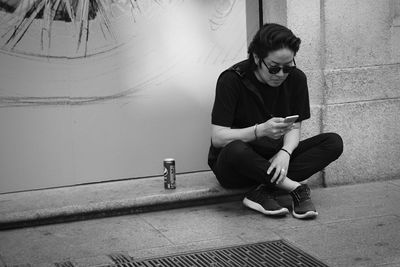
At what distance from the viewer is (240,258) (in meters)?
4.22

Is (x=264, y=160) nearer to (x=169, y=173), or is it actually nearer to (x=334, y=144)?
(x=334, y=144)

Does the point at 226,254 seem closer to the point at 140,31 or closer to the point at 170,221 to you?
the point at 170,221

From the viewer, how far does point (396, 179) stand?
624cm

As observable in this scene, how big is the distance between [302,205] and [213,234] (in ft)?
2.50

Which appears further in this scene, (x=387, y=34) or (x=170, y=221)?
(x=387, y=34)

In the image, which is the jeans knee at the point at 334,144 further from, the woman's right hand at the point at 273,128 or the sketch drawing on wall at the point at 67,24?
the sketch drawing on wall at the point at 67,24

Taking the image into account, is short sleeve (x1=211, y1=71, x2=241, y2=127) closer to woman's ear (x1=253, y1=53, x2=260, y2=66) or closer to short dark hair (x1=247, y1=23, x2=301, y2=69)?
woman's ear (x1=253, y1=53, x2=260, y2=66)

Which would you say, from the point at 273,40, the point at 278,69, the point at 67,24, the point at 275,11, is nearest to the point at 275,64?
the point at 278,69

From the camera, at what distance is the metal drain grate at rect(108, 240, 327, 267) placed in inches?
163

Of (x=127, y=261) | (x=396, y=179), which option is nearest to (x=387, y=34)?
(x=396, y=179)

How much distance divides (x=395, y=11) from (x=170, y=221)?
2.86 m

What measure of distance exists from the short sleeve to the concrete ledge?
703mm

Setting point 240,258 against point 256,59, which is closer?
point 240,258

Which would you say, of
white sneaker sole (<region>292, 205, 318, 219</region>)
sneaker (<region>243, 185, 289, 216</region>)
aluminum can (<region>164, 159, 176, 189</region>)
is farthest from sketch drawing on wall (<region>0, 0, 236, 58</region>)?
white sneaker sole (<region>292, 205, 318, 219</region>)
